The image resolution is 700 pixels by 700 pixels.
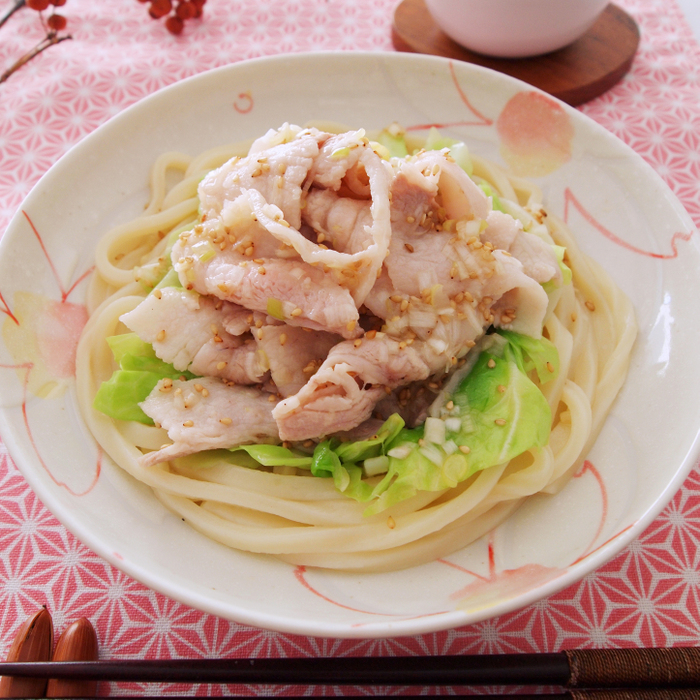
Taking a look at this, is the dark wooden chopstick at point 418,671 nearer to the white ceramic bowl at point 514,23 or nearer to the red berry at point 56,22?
the white ceramic bowl at point 514,23

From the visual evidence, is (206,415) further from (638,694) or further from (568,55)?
(568,55)

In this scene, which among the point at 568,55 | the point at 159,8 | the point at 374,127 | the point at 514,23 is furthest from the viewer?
the point at 159,8

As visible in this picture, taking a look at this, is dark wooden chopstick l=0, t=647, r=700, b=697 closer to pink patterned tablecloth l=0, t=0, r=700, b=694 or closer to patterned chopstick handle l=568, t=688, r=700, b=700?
patterned chopstick handle l=568, t=688, r=700, b=700

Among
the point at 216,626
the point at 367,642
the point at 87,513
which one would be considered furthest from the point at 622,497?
the point at 87,513

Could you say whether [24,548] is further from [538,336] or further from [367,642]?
[538,336]

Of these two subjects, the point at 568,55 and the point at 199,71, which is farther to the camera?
the point at 199,71

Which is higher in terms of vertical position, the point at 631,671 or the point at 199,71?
the point at 199,71

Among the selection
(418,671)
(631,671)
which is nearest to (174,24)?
(418,671)
